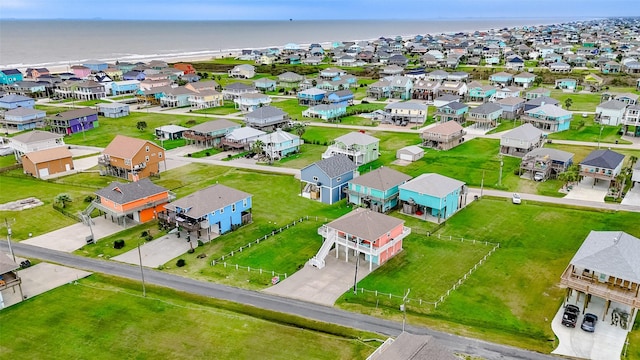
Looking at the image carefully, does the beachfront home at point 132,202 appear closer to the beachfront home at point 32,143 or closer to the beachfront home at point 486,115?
the beachfront home at point 32,143

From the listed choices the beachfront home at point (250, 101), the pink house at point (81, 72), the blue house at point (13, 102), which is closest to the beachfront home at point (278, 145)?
the beachfront home at point (250, 101)

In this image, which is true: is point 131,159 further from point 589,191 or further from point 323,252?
point 589,191

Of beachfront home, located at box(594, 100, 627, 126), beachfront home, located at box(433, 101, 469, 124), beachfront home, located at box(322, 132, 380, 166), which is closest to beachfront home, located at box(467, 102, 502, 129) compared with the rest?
beachfront home, located at box(433, 101, 469, 124)

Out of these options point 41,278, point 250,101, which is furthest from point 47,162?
point 250,101

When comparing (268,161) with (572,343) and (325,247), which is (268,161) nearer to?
(325,247)

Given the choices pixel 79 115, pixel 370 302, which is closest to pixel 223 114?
pixel 79 115

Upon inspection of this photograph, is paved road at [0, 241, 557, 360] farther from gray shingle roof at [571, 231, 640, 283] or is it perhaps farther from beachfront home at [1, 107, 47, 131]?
beachfront home at [1, 107, 47, 131]
